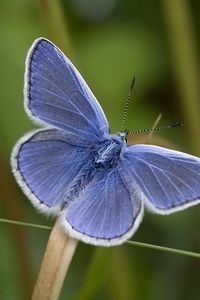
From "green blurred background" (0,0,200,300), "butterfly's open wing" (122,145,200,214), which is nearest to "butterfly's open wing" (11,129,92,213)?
"butterfly's open wing" (122,145,200,214)

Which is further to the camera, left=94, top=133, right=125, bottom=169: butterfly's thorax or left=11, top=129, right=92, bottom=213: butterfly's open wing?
left=94, top=133, right=125, bottom=169: butterfly's thorax

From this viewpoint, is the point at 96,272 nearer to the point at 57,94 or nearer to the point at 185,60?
the point at 57,94

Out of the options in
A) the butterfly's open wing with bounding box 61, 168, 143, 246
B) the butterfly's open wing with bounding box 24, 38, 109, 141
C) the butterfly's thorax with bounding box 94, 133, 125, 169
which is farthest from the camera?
the butterfly's thorax with bounding box 94, 133, 125, 169

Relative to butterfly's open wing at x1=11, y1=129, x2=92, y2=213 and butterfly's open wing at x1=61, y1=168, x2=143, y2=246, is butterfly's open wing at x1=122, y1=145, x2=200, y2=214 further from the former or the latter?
butterfly's open wing at x1=11, y1=129, x2=92, y2=213

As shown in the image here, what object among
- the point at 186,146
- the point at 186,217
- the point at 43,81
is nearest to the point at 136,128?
the point at 186,146

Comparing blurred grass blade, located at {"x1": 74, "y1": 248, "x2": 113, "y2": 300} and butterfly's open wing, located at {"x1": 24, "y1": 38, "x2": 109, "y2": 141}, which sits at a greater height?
butterfly's open wing, located at {"x1": 24, "y1": 38, "x2": 109, "y2": 141}

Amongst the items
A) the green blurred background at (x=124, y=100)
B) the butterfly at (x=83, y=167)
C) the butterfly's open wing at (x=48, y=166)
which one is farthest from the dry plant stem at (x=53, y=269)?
the green blurred background at (x=124, y=100)

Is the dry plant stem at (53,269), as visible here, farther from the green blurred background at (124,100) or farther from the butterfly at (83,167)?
the green blurred background at (124,100)
